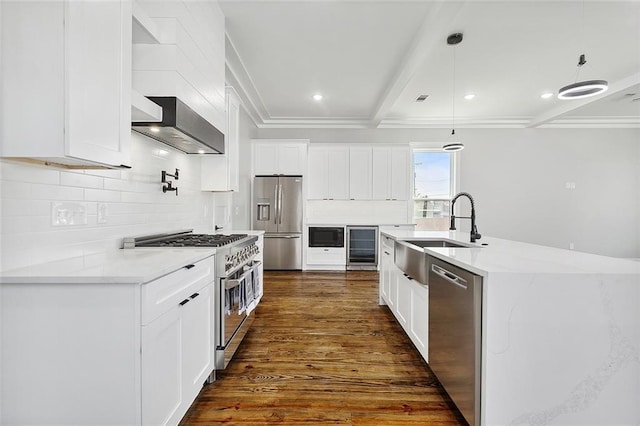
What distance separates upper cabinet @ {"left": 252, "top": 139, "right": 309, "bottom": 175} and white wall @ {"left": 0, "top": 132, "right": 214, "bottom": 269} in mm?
2812

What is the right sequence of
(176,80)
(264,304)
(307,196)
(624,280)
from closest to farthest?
(624,280) < (176,80) < (264,304) < (307,196)

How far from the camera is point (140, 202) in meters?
2.17

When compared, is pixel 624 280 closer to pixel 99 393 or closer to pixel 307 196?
pixel 99 393

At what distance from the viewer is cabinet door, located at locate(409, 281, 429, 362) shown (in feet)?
6.84

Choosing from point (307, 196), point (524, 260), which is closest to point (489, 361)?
point (524, 260)

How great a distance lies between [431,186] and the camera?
6270 mm

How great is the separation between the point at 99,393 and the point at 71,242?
0.81 m

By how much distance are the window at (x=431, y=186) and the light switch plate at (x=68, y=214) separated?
5.65 metres

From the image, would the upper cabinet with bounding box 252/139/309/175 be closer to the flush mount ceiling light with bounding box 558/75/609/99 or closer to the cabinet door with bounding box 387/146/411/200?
the cabinet door with bounding box 387/146/411/200

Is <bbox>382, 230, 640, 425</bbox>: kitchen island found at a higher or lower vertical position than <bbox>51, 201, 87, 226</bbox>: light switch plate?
lower

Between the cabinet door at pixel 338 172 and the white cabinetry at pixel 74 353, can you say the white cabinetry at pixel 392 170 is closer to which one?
the cabinet door at pixel 338 172

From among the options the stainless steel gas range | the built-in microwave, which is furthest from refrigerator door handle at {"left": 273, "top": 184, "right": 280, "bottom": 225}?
the stainless steel gas range

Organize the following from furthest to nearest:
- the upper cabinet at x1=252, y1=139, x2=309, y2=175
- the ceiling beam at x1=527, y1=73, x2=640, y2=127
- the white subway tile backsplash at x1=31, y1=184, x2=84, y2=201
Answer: the upper cabinet at x1=252, y1=139, x2=309, y2=175 < the ceiling beam at x1=527, y1=73, x2=640, y2=127 < the white subway tile backsplash at x1=31, y1=184, x2=84, y2=201

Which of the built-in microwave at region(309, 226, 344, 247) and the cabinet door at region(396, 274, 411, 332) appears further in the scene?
the built-in microwave at region(309, 226, 344, 247)
